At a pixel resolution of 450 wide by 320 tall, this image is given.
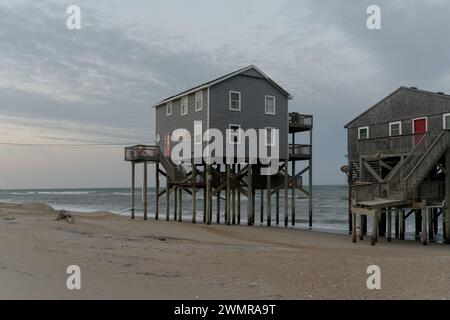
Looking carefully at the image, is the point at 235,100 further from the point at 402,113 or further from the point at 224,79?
the point at 402,113

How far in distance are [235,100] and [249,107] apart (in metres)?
1.07

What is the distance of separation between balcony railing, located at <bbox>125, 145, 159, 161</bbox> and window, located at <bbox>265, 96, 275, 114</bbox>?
27.5 ft

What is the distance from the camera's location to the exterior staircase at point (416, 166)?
21.3m

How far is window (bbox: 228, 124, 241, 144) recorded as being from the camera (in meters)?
29.1

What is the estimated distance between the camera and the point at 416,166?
21.5 metres

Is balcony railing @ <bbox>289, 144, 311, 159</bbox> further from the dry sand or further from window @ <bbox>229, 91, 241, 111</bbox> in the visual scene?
the dry sand

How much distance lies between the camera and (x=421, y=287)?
1011cm

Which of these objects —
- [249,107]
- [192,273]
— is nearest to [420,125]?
[249,107]

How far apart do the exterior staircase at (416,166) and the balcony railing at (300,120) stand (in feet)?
35.5

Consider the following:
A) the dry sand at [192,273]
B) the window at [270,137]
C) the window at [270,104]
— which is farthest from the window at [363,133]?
the dry sand at [192,273]

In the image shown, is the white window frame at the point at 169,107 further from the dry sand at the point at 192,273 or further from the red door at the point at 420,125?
the dry sand at the point at 192,273

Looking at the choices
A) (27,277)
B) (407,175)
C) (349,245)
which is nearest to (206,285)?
(27,277)
